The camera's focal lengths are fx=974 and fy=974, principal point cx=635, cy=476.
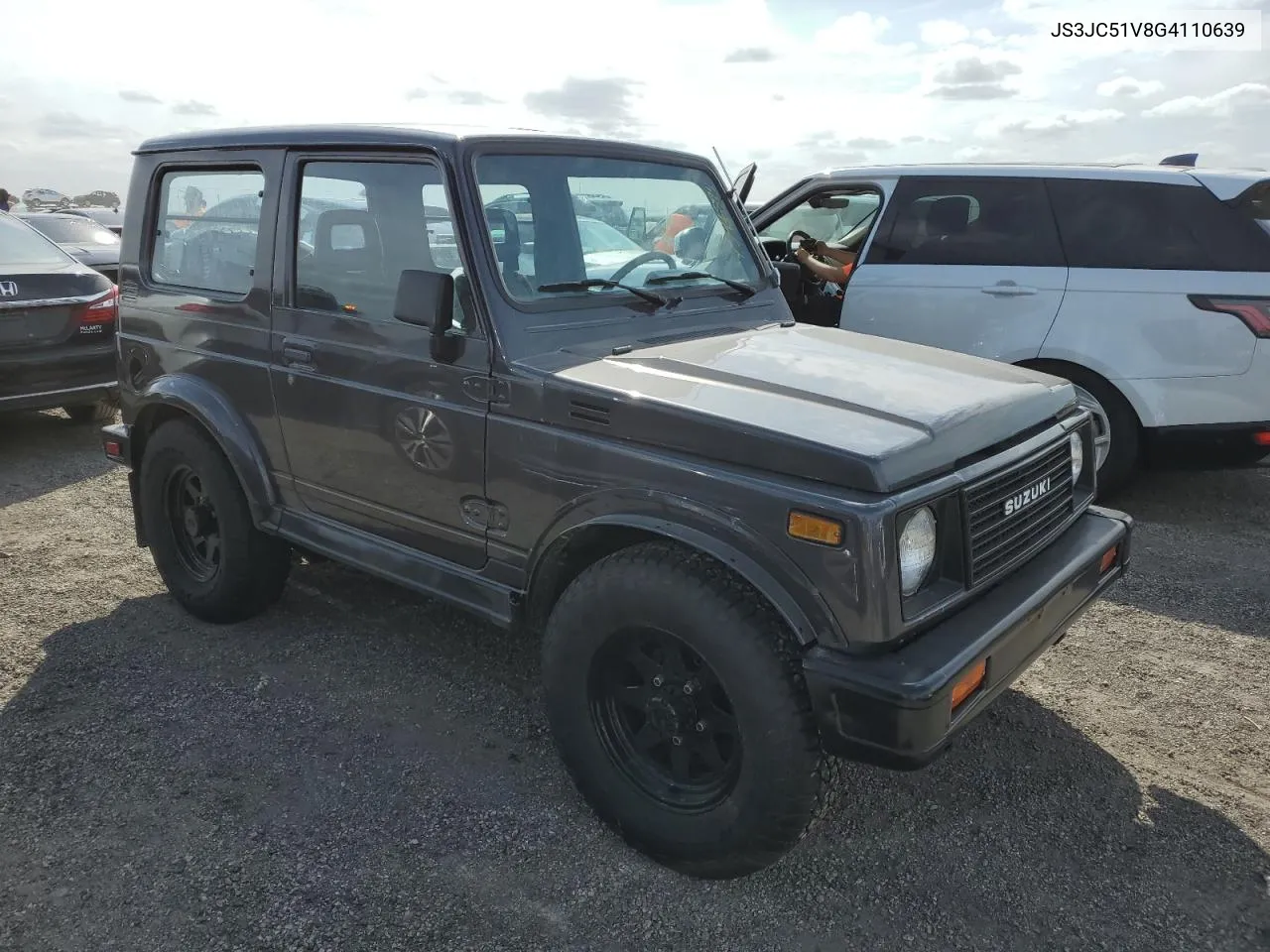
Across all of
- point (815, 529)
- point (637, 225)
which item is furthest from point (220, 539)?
point (815, 529)

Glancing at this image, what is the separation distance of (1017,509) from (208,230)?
312 cm

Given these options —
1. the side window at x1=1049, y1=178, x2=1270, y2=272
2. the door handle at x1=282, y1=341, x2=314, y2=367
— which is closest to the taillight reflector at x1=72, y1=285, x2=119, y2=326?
the door handle at x1=282, y1=341, x2=314, y2=367

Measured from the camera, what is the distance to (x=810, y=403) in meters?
2.55

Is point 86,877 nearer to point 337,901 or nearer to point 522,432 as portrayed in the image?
point 337,901

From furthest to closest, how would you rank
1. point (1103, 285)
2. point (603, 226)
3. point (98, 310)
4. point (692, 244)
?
point (98, 310), point (1103, 285), point (692, 244), point (603, 226)

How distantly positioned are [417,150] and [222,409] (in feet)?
4.43

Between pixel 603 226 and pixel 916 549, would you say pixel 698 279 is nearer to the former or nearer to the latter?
pixel 603 226

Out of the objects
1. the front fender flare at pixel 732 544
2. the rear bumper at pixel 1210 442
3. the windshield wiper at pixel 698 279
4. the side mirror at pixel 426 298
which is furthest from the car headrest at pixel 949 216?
the front fender flare at pixel 732 544

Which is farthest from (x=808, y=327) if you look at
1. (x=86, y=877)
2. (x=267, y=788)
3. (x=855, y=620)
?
(x=86, y=877)

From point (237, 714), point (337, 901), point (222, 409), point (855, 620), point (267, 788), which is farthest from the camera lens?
point (222, 409)

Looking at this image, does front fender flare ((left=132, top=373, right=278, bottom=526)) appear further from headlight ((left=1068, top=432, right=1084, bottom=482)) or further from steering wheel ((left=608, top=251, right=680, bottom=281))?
headlight ((left=1068, top=432, right=1084, bottom=482))

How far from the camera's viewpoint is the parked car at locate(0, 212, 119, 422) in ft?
20.5

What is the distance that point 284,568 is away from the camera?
13.3ft

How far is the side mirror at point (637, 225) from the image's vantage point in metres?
3.46
